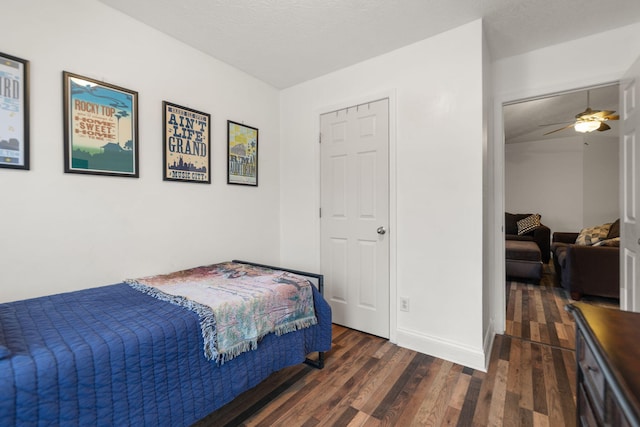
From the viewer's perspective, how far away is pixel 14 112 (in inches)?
60.4

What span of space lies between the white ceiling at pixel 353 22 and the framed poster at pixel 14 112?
2.29 ft

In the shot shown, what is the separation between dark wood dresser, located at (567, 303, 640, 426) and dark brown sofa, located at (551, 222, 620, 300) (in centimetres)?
322

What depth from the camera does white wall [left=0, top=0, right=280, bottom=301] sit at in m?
1.58

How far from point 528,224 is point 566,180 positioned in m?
1.34

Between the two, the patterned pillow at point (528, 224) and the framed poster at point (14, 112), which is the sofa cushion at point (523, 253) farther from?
the framed poster at point (14, 112)

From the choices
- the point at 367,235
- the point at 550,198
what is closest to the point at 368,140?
the point at 367,235

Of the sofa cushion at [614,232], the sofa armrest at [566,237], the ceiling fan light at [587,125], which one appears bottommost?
the sofa armrest at [566,237]

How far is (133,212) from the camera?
2.00 m

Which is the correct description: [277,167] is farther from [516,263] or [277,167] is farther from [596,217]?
[596,217]

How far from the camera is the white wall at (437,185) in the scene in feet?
6.79

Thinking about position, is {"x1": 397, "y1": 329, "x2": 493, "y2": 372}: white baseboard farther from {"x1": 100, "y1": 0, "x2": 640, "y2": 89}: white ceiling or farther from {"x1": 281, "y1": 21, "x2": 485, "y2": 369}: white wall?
{"x1": 100, "y1": 0, "x2": 640, "y2": 89}: white ceiling

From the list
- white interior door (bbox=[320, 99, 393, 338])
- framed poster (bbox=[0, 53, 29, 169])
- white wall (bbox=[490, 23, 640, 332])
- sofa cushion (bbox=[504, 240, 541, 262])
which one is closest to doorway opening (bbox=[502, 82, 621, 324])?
sofa cushion (bbox=[504, 240, 541, 262])

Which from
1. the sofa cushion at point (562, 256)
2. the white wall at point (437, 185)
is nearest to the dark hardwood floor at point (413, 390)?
the white wall at point (437, 185)

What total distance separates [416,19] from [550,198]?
229 inches
